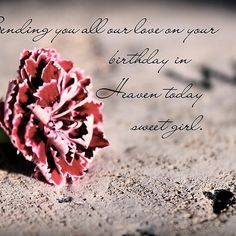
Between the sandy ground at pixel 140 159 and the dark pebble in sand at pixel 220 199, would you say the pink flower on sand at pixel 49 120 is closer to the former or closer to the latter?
the sandy ground at pixel 140 159

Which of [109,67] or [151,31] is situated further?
[151,31]

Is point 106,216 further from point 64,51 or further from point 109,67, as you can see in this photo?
point 64,51

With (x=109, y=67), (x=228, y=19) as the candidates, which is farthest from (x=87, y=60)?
(x=228, y=19)

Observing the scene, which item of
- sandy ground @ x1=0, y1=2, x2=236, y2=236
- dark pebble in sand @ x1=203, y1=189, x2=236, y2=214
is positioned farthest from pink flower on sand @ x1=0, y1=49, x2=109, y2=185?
dark pebble in sand @ x1=203, y1=189, x2=236, y2=214

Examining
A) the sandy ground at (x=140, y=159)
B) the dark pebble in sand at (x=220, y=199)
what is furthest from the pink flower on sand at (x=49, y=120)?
the dark pebble in sand at (x=220, y=199)

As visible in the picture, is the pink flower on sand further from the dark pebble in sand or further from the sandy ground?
the dark pebble in sand

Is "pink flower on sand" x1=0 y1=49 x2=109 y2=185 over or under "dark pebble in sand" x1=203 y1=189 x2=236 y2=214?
over
